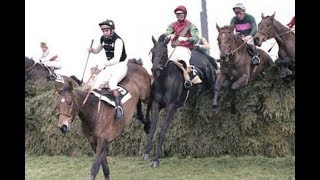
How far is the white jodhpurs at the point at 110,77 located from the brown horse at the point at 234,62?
187cm

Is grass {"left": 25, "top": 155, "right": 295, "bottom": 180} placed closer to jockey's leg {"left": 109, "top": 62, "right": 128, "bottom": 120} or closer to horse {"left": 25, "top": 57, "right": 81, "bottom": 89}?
jockey's leg {"left": 109, "top": 62, "right": 128, "bottom": 120}

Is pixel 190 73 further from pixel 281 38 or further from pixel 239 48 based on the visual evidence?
pixel 281 38

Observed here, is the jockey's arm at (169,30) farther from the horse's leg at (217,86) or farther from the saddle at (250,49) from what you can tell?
the saddle at (250,49)

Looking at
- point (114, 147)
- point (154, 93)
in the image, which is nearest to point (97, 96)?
point (154, 93)

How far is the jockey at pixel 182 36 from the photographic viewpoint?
941cm

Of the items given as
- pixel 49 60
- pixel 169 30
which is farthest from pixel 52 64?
pixel 169 30

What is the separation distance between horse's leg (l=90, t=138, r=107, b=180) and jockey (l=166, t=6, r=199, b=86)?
2.47m

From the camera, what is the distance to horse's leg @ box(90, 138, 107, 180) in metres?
7.18

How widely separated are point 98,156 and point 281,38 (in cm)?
431

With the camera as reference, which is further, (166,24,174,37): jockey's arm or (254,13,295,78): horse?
(166,24,174,37): jockey's arm

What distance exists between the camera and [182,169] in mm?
8727

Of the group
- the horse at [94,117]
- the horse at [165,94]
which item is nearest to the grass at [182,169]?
the horse at [165,94]

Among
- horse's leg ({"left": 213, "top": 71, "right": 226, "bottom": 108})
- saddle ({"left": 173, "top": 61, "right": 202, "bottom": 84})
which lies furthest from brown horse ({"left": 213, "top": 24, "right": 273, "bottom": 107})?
saddle ({"left": 173, "top": 61, "right": 202, "bottom": 84})
